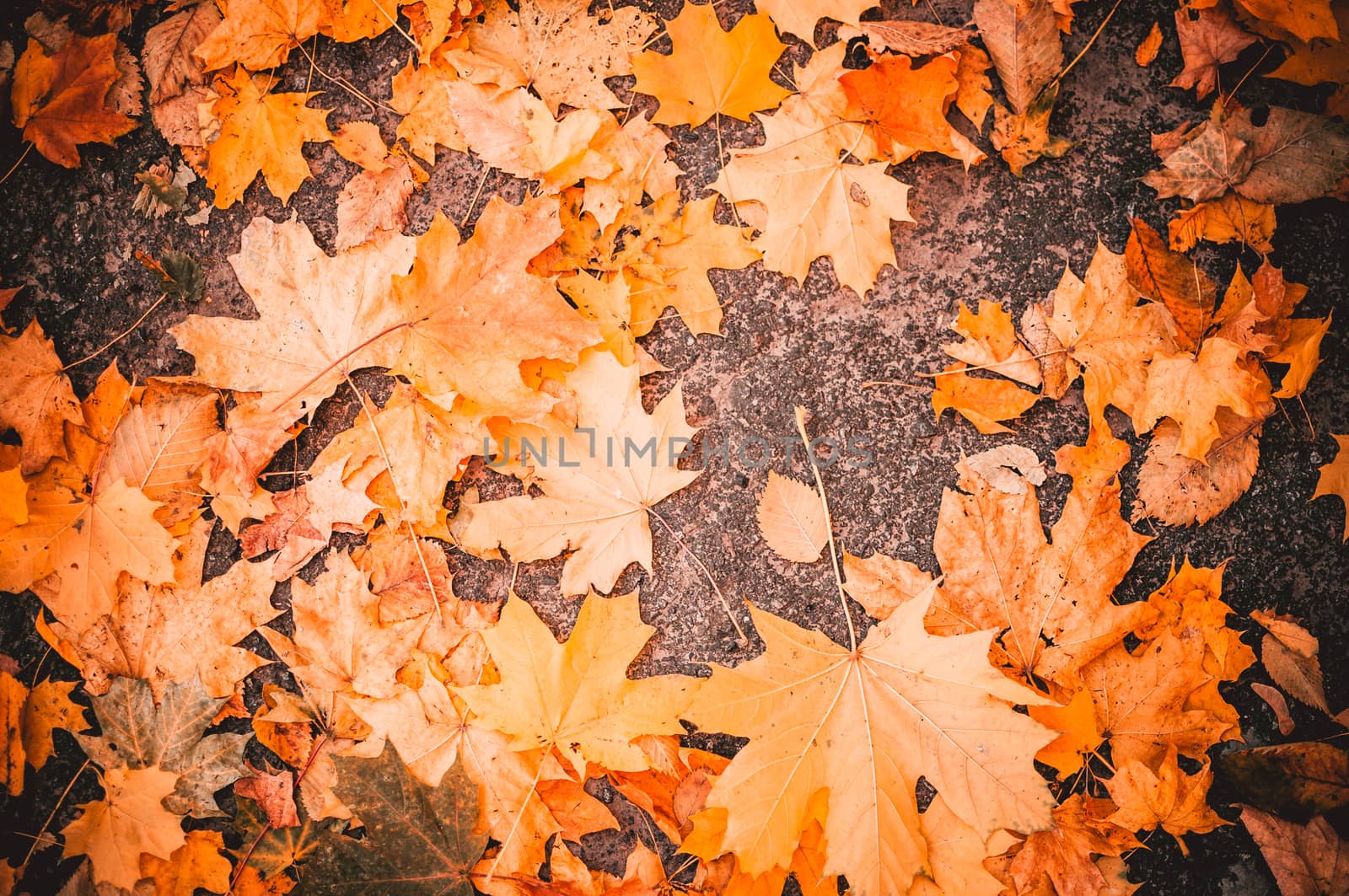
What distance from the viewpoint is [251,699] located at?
1.68 meters

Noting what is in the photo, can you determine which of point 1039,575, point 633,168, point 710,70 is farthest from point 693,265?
point 1039,575

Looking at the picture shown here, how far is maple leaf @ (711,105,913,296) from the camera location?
160 cm

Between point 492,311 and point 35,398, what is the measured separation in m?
1.15

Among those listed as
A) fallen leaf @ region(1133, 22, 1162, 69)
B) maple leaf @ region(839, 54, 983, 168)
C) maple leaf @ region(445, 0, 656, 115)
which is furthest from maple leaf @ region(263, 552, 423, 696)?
fallen leaf @ region(1133, 22, 1162, 69)

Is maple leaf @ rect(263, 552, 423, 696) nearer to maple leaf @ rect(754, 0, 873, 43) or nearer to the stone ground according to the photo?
the stone ground

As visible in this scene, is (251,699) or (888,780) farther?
(251,699)

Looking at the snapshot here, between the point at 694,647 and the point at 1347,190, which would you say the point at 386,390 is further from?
the point at 1347,190

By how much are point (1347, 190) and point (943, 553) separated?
1.19m

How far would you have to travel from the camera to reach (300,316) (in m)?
1.59

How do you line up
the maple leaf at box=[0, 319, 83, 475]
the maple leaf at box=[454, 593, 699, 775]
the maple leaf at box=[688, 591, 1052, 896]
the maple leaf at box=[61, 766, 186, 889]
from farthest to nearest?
the maple leaf at box=[0, 319, 83, 475], the maple leaf at box=[61, 766, 186, 889], the maple leaf at box=[454, 593, 699, 775], the maple leaf at box=[688, 591, 1052, 896]

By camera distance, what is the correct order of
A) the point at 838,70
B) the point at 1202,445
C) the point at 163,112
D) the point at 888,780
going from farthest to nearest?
the point at 163,112 < the point at 838,70 < the point at 1202,445 < the point at 888,780

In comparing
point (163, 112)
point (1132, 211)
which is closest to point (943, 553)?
point (1132, 211)

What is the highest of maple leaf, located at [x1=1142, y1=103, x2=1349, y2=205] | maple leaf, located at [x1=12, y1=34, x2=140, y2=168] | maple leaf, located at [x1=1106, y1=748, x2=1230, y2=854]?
maple leaf, located at [x1=12, y1=34, x2=140, y2=168]

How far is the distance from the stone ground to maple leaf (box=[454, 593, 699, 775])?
0.15m
